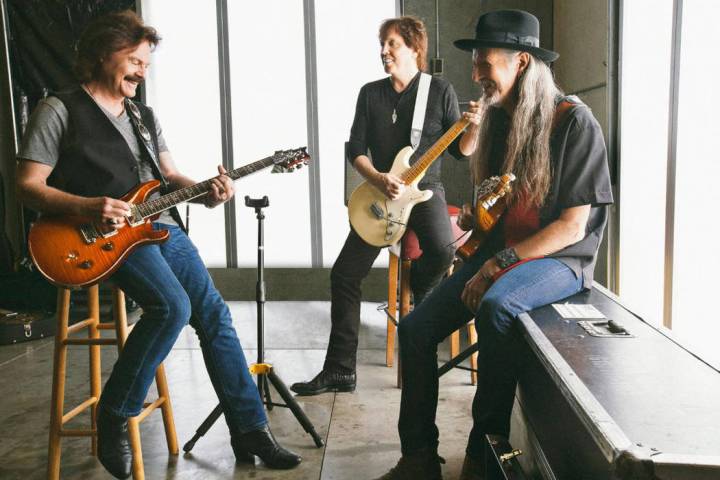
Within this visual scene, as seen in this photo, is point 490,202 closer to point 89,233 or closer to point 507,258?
point 507,258

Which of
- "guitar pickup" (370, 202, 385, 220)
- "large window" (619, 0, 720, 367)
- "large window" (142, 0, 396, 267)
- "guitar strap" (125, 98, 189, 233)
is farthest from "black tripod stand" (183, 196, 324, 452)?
"large window" (142, 0, 396, 267)

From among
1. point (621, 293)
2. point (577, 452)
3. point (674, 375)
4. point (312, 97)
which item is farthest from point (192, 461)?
point (312, 97)

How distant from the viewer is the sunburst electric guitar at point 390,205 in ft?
9.57

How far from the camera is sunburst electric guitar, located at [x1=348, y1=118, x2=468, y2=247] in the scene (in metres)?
2.92

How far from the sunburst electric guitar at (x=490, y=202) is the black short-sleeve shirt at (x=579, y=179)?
0.13 metres

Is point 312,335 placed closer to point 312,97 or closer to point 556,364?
point 312,97

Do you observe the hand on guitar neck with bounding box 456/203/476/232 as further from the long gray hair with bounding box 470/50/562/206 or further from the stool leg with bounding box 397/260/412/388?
the stool leg with bounding box 397/260/412/388

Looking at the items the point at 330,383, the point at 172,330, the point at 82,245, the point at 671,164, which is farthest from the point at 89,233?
the point at 671,164

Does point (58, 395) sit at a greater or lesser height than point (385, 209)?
lesser

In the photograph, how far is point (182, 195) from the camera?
7.81ft

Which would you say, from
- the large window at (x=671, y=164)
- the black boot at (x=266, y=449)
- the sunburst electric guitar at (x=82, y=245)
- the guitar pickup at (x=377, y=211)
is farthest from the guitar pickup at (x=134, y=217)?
the large window at (x=671, y=164)

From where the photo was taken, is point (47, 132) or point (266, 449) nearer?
point (47, 132)

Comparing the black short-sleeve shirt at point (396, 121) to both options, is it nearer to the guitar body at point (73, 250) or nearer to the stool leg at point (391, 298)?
the stool leg at point (391, 298)

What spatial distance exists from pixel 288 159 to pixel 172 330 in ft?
2.74
